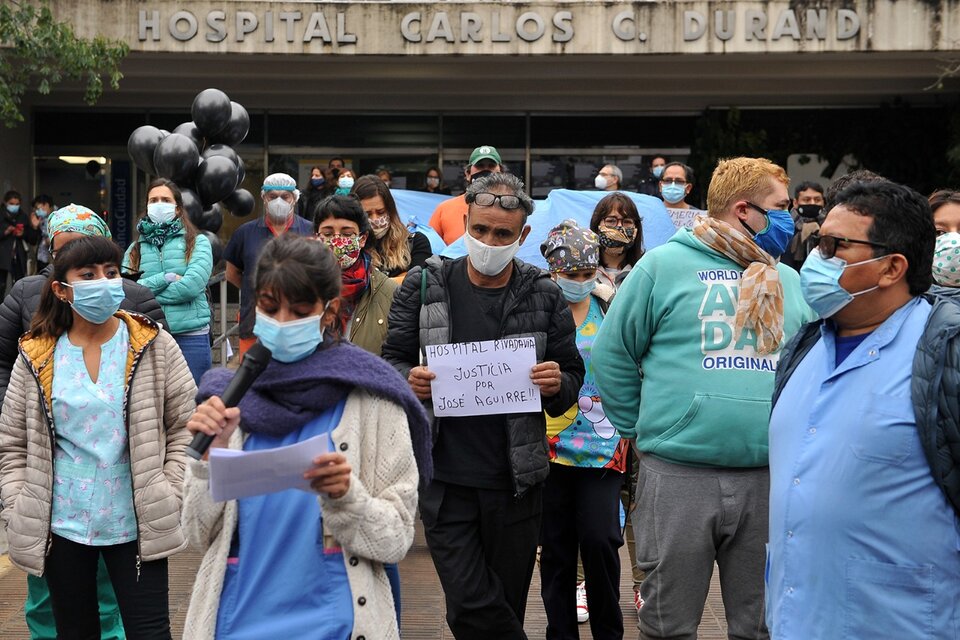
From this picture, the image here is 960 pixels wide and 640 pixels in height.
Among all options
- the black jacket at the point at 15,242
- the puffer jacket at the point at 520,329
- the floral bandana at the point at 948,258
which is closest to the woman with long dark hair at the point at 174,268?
the puffer jacket at the point at 520,329

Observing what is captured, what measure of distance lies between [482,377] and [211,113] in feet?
24.8

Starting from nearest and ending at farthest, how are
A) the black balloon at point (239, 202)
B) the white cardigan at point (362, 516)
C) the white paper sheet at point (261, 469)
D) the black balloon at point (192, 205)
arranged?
1. the white paper sheet at point (261, 469)
2. the white cardigan at point (362, 516)
3. the black balloon at point (192, 205)
4. the black balloon at point (239, 202)

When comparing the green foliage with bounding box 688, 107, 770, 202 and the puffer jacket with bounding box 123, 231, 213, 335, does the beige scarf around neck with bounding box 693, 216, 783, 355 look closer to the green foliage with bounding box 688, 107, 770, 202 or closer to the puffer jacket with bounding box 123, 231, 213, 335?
the puffer jacket with bounding box 123, 231, 213, 335

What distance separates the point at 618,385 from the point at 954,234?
1457 mm

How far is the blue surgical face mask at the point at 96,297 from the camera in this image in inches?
181

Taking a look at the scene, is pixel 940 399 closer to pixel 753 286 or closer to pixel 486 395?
pixel 753 286

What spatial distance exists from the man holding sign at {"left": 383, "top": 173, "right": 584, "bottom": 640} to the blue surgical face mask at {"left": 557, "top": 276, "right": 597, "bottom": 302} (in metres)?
0.99

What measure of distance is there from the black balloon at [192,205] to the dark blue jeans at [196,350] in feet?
7.53

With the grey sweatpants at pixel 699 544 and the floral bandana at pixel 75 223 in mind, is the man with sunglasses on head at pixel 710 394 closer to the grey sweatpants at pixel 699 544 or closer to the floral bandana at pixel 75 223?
the grey sweatpants at pixel 699 544

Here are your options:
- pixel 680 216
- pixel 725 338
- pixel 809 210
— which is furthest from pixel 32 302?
pixel 809 210

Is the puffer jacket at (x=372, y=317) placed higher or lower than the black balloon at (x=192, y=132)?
lower

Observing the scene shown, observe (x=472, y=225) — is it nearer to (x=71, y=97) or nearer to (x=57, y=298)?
(x=57, y=298)

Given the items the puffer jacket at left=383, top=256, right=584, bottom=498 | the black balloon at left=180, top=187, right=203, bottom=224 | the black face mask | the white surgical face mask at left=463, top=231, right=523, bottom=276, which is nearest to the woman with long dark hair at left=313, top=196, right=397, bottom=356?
the puffer jacket at left=383, top=256, right=584, bottom=498

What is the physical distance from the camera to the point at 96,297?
15.2 feet
